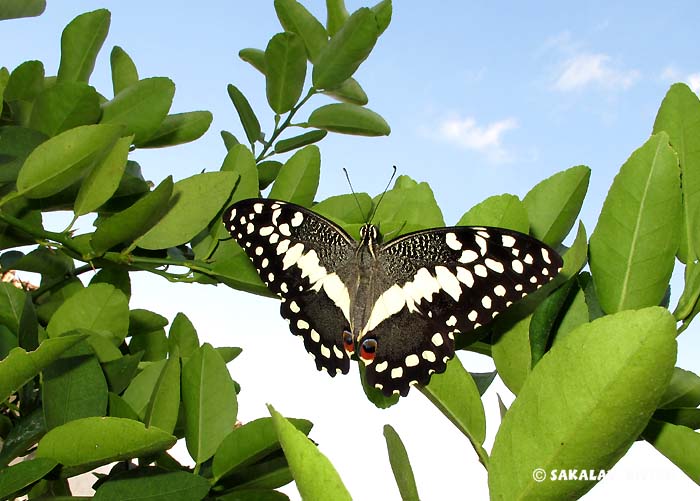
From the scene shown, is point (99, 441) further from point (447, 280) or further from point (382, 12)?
point (382, 12)

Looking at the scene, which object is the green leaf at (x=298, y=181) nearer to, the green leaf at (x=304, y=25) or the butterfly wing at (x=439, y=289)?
the butterfly wing at (x=439, y=289)

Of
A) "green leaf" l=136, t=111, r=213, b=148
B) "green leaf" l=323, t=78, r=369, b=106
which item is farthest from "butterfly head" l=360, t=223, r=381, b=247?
"green leaf" l=323, t=78, r=369, b=106

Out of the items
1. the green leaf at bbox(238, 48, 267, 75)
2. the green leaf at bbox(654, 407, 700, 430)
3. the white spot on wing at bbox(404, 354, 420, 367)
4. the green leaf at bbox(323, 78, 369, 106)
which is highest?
the green leaf at bbox(238, 48, 267, 75)

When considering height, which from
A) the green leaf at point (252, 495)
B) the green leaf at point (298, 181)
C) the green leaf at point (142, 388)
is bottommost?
the green leaf at point (252, 495)

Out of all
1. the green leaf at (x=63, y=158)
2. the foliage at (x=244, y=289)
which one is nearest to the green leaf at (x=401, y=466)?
the foliage at (x=244, y=289)

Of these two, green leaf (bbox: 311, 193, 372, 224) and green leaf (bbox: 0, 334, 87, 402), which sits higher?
green leaf (bbox: 311, 193, 372, 224)

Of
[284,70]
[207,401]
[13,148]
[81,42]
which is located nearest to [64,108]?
[13,148]

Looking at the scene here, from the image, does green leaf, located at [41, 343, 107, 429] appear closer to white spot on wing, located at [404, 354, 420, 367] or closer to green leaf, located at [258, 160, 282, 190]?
white spot on wing, located at [404, 354, 420, 367]
